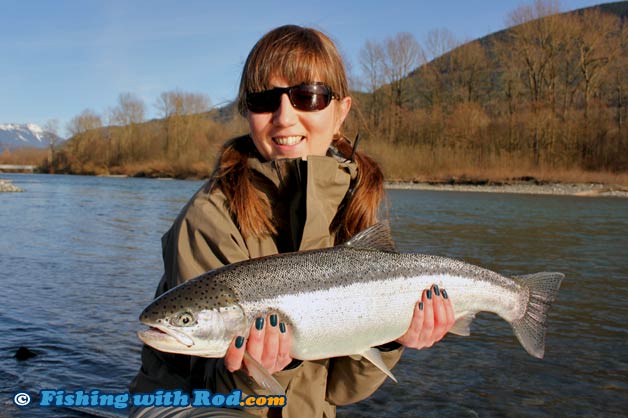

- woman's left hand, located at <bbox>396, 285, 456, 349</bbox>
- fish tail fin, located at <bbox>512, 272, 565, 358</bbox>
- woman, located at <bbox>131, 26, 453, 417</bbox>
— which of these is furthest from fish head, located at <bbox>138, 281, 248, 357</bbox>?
fish tail fin, located at <bbox>512, 272, 565, 358</bbox>

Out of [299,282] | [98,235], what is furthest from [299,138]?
[98,235]

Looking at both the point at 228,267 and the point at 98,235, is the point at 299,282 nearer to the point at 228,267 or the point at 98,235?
the point at 228,267

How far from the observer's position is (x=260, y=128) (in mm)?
3012

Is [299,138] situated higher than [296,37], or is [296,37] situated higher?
[296,37]

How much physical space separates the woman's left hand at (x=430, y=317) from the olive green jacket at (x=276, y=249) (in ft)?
0.65

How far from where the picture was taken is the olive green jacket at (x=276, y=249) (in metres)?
2.57

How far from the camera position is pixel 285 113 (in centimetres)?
293

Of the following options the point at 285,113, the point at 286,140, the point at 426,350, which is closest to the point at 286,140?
the point at 286,140

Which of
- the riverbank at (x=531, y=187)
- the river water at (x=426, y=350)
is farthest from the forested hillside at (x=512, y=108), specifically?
the river water at (x=426, y=350)

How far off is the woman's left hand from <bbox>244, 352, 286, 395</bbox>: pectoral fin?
782 mm

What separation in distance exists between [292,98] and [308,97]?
88 mm

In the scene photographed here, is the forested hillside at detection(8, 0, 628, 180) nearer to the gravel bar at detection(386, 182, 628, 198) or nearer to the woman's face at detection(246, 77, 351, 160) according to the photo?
the gravel bar at detection(386, 182, 628, 198)

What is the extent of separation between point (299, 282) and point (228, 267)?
324mm

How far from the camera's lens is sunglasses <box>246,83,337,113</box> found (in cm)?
297
